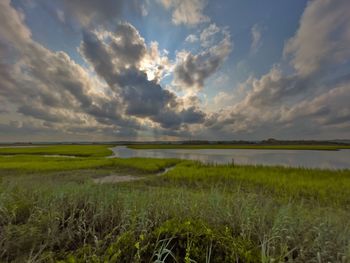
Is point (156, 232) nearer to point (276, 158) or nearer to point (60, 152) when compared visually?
point (276, 158)

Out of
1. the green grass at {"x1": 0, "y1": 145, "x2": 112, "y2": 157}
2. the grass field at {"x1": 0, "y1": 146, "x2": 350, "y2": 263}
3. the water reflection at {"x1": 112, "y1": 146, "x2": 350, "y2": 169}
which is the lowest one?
the water reflection at {"x1": 112, "y1": 146, "x2": 350, "y2": 169}

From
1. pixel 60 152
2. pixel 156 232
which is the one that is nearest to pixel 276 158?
pixel 156 232

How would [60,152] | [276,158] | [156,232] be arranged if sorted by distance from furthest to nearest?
[60,152] → [276,158] → [156,232]

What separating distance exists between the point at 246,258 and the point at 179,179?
14.4m

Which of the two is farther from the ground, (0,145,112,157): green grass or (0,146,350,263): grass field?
(0,146,350,263): grass field

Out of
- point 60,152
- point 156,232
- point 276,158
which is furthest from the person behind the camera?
point 60,152

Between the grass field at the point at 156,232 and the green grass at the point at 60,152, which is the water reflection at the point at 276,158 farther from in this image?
the grass field at the point at 156,232

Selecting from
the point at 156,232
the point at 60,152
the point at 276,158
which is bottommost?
the point at 276,158

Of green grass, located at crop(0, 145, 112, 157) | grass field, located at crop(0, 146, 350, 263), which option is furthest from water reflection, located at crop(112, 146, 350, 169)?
grass field, located at crop(0, 146, 350, 263)

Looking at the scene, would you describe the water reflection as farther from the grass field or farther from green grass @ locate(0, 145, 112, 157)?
the grass field

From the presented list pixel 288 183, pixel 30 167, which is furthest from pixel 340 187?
pixel 30 167

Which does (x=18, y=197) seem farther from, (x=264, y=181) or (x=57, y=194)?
(x=264, y=181)

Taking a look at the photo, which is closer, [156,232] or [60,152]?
[156,232]

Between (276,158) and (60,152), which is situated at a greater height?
(60,152)
